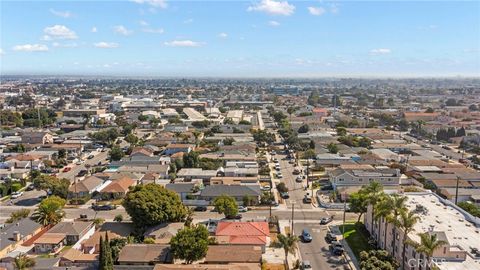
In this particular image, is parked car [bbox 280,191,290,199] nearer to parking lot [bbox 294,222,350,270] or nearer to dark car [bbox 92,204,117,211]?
parking lot [bbox 294,222,350,270]

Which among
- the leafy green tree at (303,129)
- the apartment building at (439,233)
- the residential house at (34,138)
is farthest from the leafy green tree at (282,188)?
the residential house at (34,138)

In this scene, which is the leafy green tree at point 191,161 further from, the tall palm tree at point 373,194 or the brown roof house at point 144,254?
the tall palm tree at point 373,194

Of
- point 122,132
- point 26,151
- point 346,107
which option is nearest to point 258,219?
point 26,151

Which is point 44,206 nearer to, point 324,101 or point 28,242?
point 28,242

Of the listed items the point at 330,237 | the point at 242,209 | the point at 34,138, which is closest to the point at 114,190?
the point at 242,209

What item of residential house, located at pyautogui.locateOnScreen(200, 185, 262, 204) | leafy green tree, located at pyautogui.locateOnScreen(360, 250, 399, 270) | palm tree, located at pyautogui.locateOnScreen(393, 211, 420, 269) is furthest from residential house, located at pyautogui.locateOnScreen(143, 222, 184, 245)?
palm tree, located at pyautogui.locateOnScreen(393, 211, 420, 269)

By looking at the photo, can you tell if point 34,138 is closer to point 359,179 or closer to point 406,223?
point 359,179
